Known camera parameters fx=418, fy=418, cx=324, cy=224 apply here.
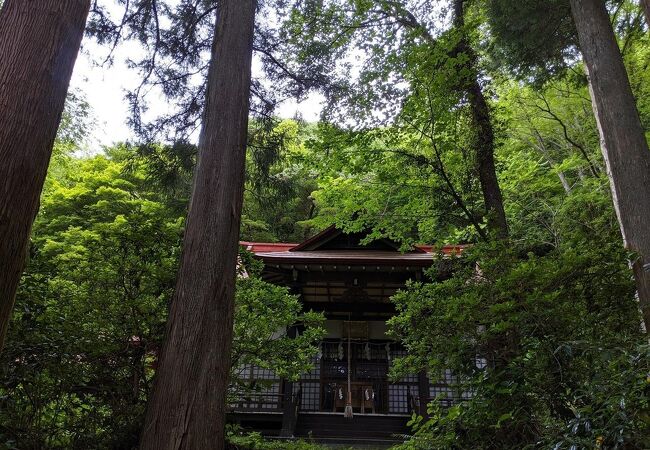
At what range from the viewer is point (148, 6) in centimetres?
548

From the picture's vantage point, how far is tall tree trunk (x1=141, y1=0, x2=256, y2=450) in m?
2.87

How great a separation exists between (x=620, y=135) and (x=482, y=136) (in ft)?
8.44

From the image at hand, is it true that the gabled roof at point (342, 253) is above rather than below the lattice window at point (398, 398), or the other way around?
above

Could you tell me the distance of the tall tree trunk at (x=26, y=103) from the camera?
194 cm

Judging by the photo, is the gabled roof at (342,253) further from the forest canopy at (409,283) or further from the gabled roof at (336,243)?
the forest canopy at (409,283)

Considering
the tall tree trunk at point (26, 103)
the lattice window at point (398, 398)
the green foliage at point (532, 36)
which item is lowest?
the lattice window at point (398, 398)

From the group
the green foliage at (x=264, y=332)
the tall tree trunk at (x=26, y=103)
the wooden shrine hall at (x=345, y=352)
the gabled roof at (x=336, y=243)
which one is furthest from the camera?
the gabled roof at (x=336, y=243)

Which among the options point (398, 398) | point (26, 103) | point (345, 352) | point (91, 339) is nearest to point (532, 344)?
point (26, 103)

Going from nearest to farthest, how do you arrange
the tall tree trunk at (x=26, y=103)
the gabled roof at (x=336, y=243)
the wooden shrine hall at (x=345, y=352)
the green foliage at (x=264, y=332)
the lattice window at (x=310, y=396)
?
the tall tree trunk at (x=26, y=103) → the green foliage at (x=264, y=332) → the wooden shrine hall at (x=345, y=352) → the lattice window at (x=310, y=396) → the gabled roof at (x=336, y=243)

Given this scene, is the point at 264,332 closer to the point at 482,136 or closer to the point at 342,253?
the point at 482,136

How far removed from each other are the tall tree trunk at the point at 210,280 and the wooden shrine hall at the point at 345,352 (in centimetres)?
455

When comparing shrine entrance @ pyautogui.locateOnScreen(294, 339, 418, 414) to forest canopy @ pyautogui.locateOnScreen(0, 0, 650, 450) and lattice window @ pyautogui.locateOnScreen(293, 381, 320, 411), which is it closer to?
lattice window @ pyautogui.locateOnScreen(293, 381, 320, 411)

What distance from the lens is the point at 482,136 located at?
22.4 ft

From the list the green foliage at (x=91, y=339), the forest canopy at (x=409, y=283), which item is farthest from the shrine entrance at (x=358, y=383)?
the green foliage at (x=91, y=339)
